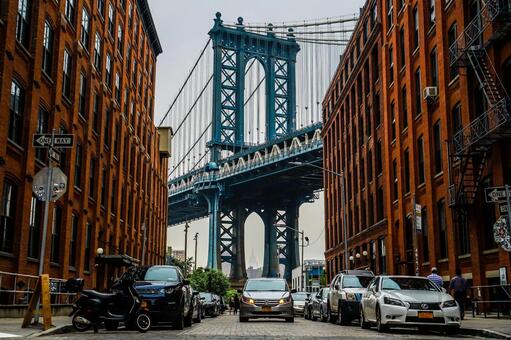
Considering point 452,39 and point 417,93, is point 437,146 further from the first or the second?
point 452,39

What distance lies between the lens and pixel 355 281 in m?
22.2

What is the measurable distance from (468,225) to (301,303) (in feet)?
40.7

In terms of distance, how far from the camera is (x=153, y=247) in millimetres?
60094

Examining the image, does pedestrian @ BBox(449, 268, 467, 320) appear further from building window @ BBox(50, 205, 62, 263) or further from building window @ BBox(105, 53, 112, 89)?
building window @ BBox(105, 53, 112, 89)

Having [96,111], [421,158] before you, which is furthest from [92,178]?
[421,158]

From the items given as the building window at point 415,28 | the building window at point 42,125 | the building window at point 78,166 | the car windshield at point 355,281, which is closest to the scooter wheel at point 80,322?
the car windshield at point 355,281

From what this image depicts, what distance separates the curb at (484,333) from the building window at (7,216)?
45.3 ft

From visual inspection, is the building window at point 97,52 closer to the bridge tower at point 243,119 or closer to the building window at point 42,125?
the building window at point 42,125

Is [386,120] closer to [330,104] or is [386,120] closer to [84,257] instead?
[84,257]

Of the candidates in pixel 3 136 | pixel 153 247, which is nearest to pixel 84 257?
pixel 3 136

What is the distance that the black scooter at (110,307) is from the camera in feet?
47.3

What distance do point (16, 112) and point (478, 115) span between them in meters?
16.9

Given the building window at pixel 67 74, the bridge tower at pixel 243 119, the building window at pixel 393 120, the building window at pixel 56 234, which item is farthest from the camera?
the bridge tower at pixel 243 119

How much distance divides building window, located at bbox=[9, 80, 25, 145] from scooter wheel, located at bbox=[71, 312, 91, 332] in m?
9.48
